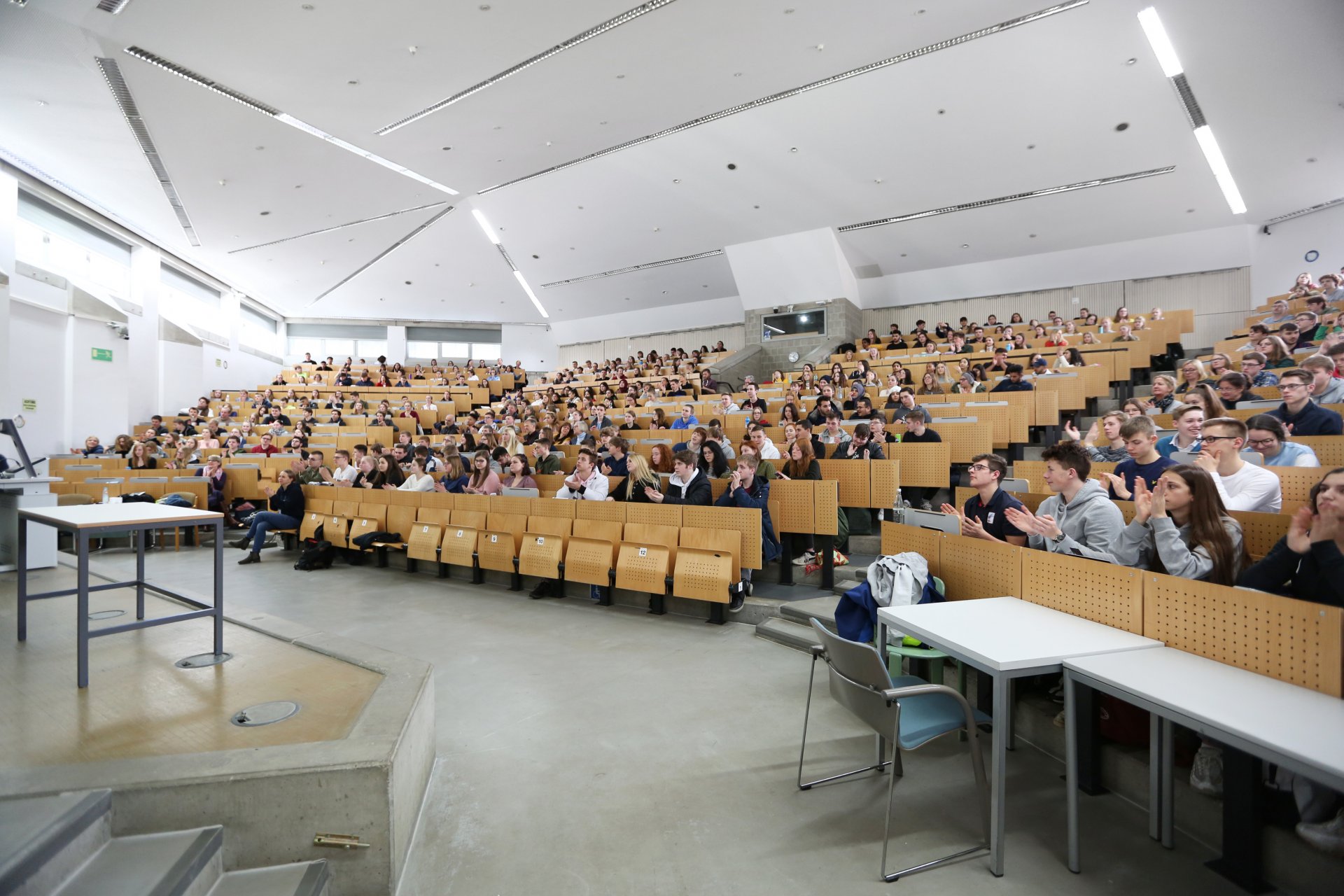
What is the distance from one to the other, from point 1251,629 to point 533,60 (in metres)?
9.13

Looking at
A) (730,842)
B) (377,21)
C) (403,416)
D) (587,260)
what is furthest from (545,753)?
(587,260)

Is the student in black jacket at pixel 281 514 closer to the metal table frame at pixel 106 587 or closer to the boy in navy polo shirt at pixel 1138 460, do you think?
the metal table frame at pixel 106 587

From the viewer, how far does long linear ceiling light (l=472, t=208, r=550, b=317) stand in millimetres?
14555

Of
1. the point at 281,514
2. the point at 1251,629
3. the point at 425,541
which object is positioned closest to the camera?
the point at 1251,629

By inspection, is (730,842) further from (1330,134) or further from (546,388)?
(546,388)

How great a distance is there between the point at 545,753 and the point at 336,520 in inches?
215

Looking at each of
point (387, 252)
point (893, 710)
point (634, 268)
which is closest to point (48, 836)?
point (893, 710)

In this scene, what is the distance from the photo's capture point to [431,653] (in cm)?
407

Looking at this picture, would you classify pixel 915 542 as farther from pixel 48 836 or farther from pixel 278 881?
pixel 48 836

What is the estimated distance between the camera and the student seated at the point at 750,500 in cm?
474

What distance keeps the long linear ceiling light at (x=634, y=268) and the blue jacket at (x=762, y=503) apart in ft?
37.6

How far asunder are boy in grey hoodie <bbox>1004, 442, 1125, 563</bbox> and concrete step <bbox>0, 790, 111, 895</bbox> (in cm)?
351

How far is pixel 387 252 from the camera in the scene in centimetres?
1614

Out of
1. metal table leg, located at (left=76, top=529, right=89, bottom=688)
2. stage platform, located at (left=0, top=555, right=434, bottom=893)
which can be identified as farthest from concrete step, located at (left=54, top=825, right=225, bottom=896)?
metal table leg, located at (left=76, top=529, right=89, bottom=688)
